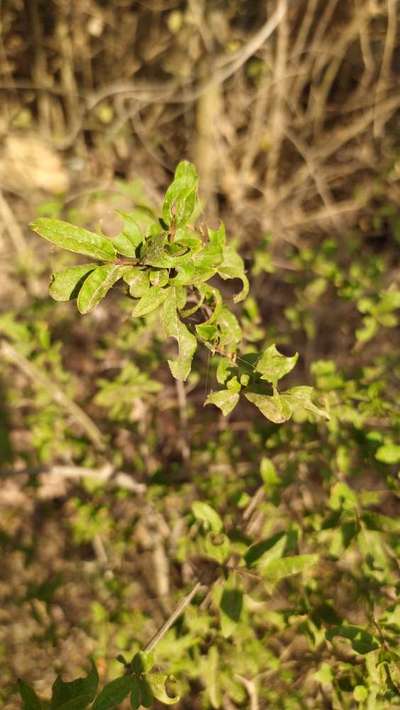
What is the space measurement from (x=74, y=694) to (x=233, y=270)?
75 cm

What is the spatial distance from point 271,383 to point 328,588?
0.88m

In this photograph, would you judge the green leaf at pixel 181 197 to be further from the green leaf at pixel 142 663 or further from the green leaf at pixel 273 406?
the green leaf at pixel 142 663

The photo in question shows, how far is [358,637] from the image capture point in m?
1.12

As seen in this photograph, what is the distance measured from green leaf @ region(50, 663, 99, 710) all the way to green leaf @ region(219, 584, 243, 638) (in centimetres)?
31

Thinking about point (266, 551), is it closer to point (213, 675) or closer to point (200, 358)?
point (213, 675)

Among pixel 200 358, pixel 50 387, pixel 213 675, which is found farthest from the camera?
pixel 200 358

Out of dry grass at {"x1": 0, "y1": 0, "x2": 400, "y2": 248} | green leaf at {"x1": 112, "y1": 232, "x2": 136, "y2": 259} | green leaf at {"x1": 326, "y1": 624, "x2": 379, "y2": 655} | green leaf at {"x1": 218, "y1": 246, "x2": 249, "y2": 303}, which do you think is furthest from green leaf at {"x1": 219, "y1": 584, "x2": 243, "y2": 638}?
dry grass at {"x1": 0, "y1": 0, "x2": 400, "y2": 248}

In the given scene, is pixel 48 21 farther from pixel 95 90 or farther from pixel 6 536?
pixel 6 536

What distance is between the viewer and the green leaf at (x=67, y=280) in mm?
914

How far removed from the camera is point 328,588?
5.15 feet

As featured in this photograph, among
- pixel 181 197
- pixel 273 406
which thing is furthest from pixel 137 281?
pixel 273 406

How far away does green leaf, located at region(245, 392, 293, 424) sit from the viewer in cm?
89

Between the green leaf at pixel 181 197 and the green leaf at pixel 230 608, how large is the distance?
76cm

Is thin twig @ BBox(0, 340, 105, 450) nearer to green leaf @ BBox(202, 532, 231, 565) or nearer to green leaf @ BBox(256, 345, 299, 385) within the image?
green leaf @ BBox(202, 532, 231, 565)
